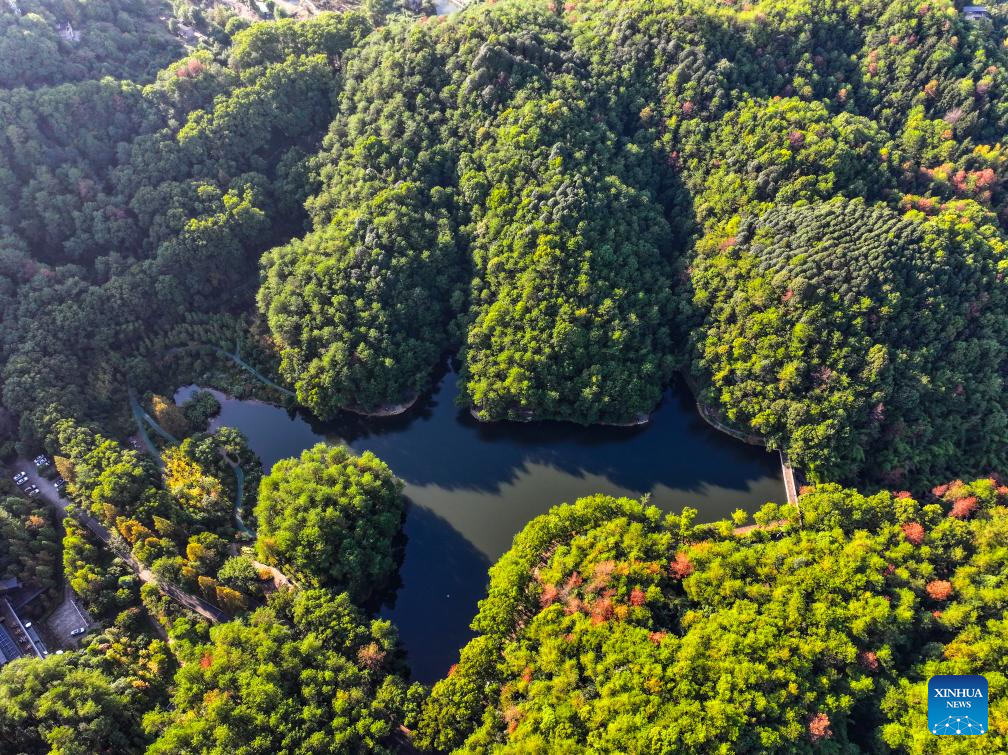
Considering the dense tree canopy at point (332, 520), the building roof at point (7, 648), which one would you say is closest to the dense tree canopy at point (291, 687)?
the dense tree canopy at point (332, 520)

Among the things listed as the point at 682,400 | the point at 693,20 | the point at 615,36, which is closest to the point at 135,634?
the point at 682,400

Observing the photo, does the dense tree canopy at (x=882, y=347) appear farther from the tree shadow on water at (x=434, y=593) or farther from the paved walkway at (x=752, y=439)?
the tree shadow on water at (x=434, y=593)

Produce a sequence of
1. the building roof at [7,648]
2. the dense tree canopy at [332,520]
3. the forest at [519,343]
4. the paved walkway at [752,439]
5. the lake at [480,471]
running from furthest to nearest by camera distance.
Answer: the paved walkway at [752,439], the lake at [480,471], the dense tree canopy at [332,520], the building roof at [7,648], the forest at [519,343]

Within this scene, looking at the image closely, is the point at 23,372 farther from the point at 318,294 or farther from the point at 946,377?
the point at 946,377

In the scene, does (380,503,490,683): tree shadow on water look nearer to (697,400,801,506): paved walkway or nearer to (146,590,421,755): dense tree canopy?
(146,590,421,755): dense tree canopy

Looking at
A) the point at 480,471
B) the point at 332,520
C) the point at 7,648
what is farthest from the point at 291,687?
the point at 7,648

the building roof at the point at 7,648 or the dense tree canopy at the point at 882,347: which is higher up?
the dense tree canopy at the point at 882,347
